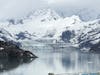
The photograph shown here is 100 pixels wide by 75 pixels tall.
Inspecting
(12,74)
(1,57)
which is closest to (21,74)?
(12,74)

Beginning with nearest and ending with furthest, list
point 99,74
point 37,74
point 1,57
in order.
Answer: point 99,74
point 37,74
point 1,57

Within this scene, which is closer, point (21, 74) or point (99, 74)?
point (99, 74)

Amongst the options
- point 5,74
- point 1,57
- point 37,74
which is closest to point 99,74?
point 37,74

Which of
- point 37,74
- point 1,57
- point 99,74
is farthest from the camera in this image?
point 1,57

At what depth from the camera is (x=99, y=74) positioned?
71.1 meters

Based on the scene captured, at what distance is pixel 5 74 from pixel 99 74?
43.6m

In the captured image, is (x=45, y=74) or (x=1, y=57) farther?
(x=1, y=57)

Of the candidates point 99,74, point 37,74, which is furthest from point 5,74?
point 99,74

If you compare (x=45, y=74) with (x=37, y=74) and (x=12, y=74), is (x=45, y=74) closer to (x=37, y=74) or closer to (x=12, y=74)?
(x=37, y=74)

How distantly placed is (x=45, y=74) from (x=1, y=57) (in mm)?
95212

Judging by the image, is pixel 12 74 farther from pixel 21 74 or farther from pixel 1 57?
pixel 1 57

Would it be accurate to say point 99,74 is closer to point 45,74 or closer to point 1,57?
point 45,74

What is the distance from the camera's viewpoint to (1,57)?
200 metres

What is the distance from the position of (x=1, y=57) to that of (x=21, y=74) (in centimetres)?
9186
